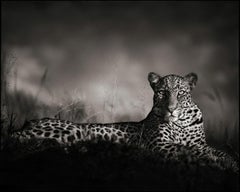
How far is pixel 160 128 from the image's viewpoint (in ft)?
36.3

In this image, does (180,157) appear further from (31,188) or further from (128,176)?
(31,188)

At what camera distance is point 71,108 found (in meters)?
11.1

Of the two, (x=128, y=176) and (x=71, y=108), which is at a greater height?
(x=71, y=108)

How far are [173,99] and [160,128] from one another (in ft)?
2.58

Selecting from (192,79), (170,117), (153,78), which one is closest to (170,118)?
(170,117)

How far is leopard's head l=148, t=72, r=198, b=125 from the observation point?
11.2m

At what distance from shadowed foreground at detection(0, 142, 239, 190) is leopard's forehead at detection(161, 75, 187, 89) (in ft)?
11.4

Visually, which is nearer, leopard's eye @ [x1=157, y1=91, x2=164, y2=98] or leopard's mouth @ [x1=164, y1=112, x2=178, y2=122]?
leopard's mouth @ [x1=164, y1=112, x2=178, y2=122]

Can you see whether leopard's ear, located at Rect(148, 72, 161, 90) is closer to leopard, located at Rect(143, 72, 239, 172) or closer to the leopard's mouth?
leopard, located at Rect(143, 72, 239, 172)

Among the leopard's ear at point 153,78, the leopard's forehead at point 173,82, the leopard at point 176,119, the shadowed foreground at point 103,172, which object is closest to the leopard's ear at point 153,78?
the leopard's ear at point 153,78

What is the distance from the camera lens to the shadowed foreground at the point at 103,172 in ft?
21.6

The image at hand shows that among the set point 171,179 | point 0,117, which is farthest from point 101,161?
point 0,117

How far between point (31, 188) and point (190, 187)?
7.45 feet

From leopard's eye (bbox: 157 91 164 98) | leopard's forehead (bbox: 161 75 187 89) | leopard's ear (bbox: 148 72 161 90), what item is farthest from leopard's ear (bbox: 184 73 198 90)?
leopard's eye (bbox: 157 91 164 98)
